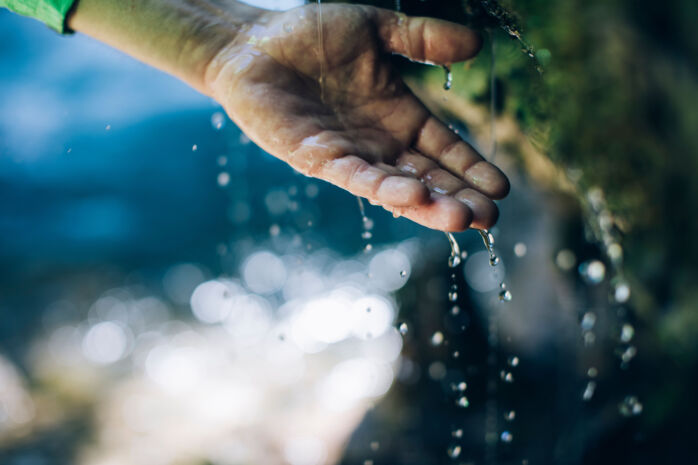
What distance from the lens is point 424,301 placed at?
427cm

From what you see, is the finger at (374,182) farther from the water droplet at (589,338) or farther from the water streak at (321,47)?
the water droplet at (589,338)

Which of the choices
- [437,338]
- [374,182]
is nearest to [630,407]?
[437,338]

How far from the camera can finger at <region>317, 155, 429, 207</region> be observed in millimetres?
1228

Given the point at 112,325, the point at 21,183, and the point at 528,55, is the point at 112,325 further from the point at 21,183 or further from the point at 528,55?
the point at 528,55

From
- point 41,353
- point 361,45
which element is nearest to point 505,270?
point 361,45

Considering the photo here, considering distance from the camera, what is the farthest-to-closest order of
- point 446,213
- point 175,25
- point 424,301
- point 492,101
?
point 424,301 < point 492,101 < point 175,25 < point 446,213

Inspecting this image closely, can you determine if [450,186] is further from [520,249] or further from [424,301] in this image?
[424,301]

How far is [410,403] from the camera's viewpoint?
12.6ft

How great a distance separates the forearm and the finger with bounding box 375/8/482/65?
55 centimetres

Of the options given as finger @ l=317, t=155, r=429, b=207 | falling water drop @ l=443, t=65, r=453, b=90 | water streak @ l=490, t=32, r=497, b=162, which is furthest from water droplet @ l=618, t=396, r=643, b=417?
finger @ l=317, t=155, r=429, b=207

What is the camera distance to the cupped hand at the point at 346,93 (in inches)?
58.2

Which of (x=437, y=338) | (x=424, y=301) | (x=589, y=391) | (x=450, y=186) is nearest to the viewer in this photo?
(x=450, y=186)

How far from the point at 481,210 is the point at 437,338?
299 cm

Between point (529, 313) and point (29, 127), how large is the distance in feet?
33.6
